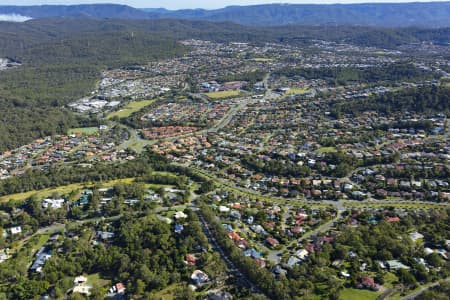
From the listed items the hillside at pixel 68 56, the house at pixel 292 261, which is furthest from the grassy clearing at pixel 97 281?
the hillside at pixel 68 56

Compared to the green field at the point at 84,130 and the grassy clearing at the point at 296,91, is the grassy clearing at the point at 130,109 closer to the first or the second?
the green field at the point at 84,130

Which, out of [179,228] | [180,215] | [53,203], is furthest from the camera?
[53,203]

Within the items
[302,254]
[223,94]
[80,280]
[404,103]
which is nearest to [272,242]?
[302,254]

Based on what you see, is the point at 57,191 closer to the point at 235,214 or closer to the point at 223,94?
the point at 235,214

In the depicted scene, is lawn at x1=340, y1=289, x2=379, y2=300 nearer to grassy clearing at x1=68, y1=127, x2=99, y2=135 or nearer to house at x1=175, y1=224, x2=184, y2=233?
house at x1=175, y1=224, x2=184, y2=233

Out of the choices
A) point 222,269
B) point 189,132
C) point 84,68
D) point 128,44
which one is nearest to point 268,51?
point 128,44

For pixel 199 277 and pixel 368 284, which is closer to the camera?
pixel 368 284

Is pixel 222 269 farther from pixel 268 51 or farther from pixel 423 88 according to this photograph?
pixel 268 51
